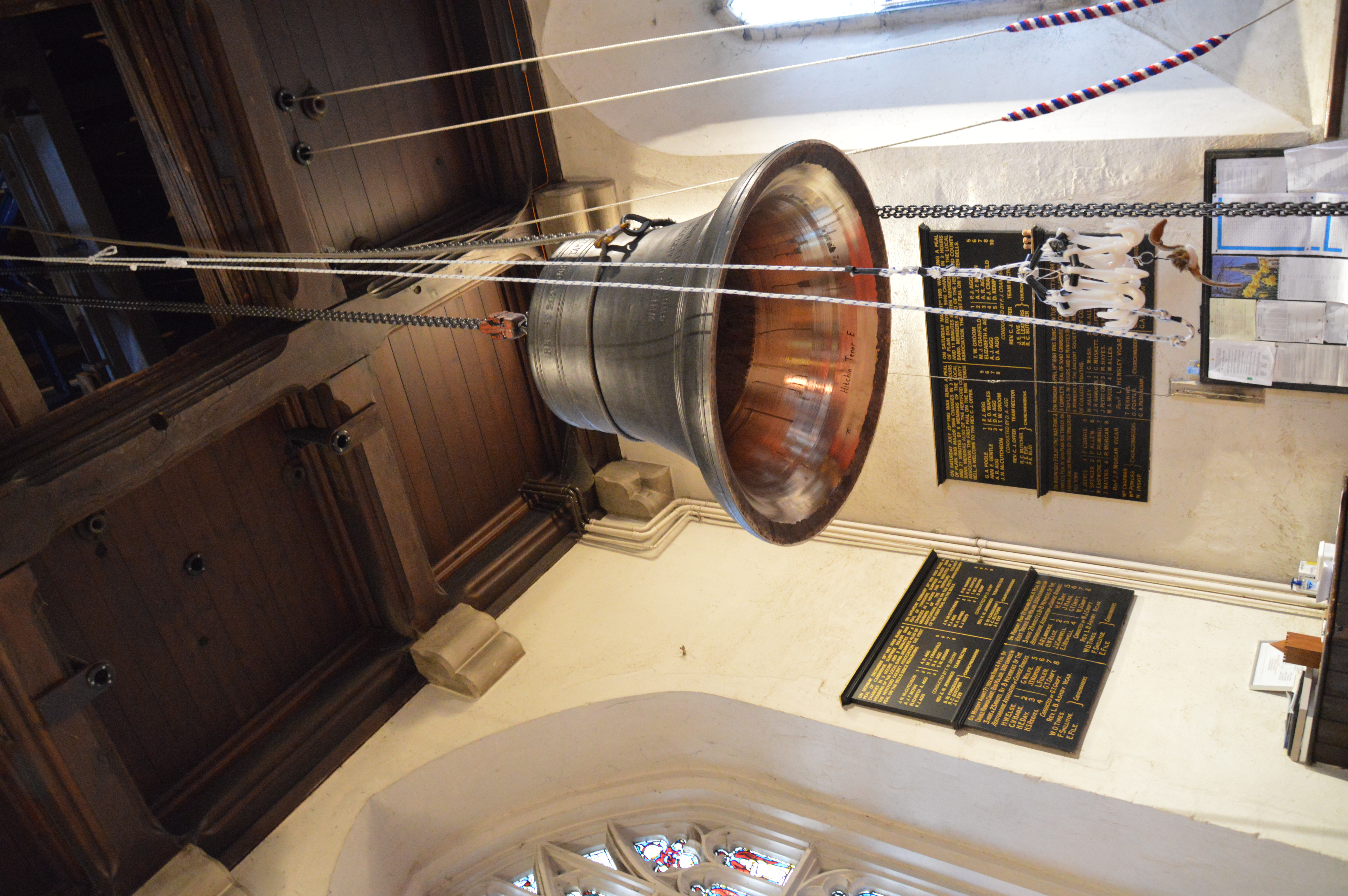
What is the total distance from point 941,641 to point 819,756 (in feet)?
2.31

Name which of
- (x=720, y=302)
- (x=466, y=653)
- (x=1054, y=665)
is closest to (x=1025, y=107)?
(x=1054, y=665)

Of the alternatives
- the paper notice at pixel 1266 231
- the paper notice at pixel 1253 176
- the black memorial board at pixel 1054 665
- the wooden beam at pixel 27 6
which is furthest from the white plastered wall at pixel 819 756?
the wooden beam at pixel 27 6

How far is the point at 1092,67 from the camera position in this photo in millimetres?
3797

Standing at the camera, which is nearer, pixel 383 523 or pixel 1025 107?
pixel 1025 107

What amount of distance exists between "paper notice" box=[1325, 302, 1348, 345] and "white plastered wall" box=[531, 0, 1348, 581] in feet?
0.87

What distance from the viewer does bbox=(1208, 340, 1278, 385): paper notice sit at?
3.61 m

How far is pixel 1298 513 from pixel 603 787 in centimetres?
300

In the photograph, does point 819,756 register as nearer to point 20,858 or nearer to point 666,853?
point 666,853

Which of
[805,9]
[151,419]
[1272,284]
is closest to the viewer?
[151,419]

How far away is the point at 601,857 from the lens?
4027 mm

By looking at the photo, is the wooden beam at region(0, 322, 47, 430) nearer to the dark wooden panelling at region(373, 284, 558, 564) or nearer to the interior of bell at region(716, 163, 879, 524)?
the dark wooden panelling at region(373, 284, 558, 564)

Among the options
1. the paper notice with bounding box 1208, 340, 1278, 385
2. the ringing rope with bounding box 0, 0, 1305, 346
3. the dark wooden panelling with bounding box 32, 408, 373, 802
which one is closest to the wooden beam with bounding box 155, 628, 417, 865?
the dark wooden panelling with bounding box 32, 408, 373, 802

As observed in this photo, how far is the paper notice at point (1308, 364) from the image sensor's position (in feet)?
11.4

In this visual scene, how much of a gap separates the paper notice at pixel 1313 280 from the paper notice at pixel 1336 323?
3 centimetres
